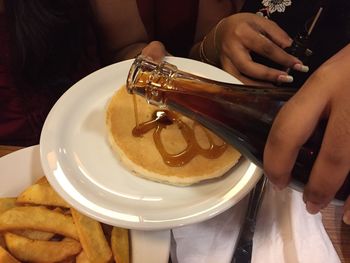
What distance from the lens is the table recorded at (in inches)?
22.7

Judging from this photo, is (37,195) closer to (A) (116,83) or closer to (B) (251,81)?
(A) (116,83)

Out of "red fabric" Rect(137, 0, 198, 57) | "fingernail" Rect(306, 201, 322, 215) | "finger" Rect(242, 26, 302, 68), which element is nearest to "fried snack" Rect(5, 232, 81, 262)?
"fingernail" Rect(306, 201, 322, 215)

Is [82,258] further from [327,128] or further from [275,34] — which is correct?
[275,34]

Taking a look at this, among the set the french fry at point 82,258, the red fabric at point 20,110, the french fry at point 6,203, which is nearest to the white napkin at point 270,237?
the french fry at point 82,258

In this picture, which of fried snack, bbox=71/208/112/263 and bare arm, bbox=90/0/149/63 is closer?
fried snack, bbox=71/208/112/263

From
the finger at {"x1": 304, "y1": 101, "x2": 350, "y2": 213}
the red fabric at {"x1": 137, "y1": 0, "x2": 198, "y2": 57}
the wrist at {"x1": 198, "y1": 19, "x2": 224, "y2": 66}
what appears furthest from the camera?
the red fabric at {"x1": 137, "y1": 0, "x2": 198, "y2": 57}

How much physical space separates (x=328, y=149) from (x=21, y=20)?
2.00ft

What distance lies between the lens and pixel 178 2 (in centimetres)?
92

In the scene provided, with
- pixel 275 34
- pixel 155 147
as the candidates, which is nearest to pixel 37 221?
pixel 155 147

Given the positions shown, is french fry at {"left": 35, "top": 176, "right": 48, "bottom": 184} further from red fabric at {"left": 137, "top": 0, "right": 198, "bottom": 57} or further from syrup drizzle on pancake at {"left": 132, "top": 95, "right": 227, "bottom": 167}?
red fabric at {"left": 137, "top": 0, "right": 198, "bottom": 57}

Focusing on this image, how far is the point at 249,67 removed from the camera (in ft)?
2.24

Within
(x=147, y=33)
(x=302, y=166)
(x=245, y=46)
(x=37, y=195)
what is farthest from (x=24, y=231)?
(x=147, y=33)

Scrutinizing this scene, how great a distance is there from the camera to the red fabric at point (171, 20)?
3.02 ft

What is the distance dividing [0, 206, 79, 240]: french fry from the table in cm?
37
